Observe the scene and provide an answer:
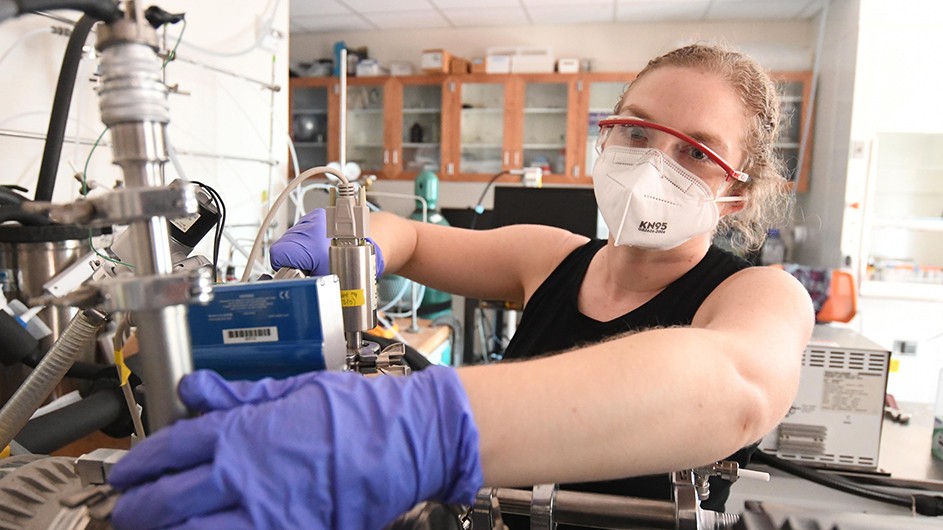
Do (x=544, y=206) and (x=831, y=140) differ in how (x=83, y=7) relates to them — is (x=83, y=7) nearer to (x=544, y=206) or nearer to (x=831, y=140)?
(x=544, y=206)

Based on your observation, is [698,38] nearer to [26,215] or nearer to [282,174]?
[26,215]

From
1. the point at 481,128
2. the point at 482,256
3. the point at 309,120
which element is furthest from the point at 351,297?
the point at 309,120

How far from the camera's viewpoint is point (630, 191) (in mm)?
987

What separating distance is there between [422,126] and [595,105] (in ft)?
5.10

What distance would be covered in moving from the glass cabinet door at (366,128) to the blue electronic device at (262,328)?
487 cm

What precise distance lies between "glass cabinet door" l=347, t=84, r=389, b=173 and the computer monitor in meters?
2.76

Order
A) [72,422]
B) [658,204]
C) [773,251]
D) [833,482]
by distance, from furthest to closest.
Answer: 1. [773,251]
2. [833,482]
3. [658,204]
4. [72,422]

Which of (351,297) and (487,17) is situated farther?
(487,17)

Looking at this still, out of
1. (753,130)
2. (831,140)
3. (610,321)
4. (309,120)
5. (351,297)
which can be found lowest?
(610,321)

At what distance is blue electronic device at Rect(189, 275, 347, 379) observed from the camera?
54cm

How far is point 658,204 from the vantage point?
0.97m

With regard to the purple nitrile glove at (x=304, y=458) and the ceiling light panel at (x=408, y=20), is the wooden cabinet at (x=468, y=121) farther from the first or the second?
the purple nitrile glove at (x=304, y=458)

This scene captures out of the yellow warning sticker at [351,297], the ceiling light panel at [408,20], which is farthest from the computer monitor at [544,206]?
the ceiling light panel at [408,20]

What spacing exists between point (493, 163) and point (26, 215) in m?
4.28
